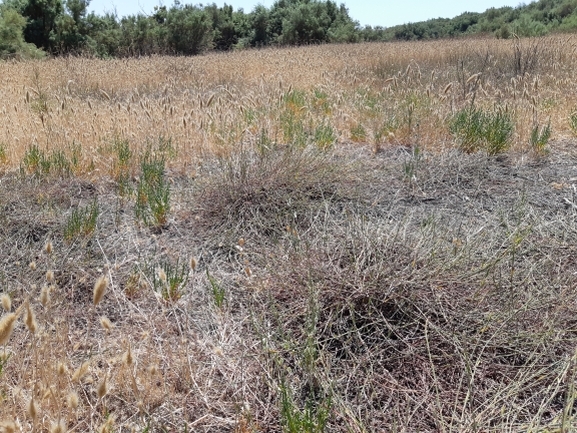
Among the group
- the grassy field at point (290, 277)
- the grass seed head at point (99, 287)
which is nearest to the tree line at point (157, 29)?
the grassy field at point (290, 277)

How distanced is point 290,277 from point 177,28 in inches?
901

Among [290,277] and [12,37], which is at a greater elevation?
[12,37]

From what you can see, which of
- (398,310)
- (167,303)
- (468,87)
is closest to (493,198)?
(398,310)

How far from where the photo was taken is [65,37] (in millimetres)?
19328

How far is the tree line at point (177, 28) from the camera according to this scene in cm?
1880

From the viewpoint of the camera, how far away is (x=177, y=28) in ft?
73.7

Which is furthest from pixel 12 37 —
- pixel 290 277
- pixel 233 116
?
pixel 290 277

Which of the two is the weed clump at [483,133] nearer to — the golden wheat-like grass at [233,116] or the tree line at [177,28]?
the golden wheat-like grass at [233,116]

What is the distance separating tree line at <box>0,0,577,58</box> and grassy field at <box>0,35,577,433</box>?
1003 cm

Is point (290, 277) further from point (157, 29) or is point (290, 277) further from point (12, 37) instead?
point (157, 29)

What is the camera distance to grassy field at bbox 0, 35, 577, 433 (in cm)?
Answer: 159

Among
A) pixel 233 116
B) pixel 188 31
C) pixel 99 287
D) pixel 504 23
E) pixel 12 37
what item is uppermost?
pixel 504 23

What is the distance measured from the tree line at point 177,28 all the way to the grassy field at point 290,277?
10034 millimetres

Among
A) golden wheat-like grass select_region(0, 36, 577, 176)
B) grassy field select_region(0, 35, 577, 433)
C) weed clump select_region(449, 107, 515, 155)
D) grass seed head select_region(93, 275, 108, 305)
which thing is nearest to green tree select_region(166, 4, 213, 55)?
golden wheat-like grass select_region(0, 36, 577, 176)
